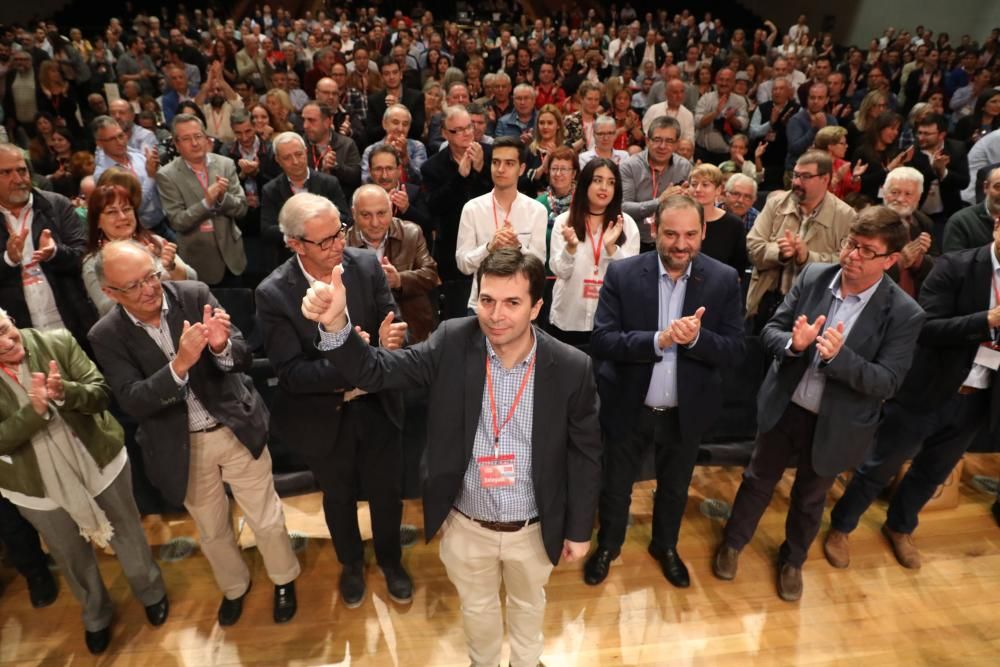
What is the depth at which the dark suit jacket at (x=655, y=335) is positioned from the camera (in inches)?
92.0

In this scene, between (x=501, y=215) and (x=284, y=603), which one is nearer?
(x=284, y=603)

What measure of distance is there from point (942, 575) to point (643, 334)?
1869mm

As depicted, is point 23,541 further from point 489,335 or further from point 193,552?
point 489,335

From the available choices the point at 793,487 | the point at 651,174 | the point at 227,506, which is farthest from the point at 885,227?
the point at 227,506

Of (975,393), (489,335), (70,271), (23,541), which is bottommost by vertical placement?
(23,541)

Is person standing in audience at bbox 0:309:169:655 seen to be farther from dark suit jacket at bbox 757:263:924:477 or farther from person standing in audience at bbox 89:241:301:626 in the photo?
dark suit jacket at bbox 757:263:924:477

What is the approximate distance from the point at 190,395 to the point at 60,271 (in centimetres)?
132

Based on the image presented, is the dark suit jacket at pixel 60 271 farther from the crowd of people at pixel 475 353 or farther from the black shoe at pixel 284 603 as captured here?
the black shoe at pixel 284 603

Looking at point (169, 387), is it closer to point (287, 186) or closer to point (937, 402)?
point (287, 186)

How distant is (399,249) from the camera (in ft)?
9.72

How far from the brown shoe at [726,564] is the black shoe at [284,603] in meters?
1.79

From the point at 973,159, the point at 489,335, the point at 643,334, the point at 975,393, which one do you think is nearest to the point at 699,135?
the point at 973,159

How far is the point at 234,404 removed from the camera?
228 centimetres

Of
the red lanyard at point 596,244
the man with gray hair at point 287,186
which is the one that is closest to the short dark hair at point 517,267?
the red lanyard at point 596,244
